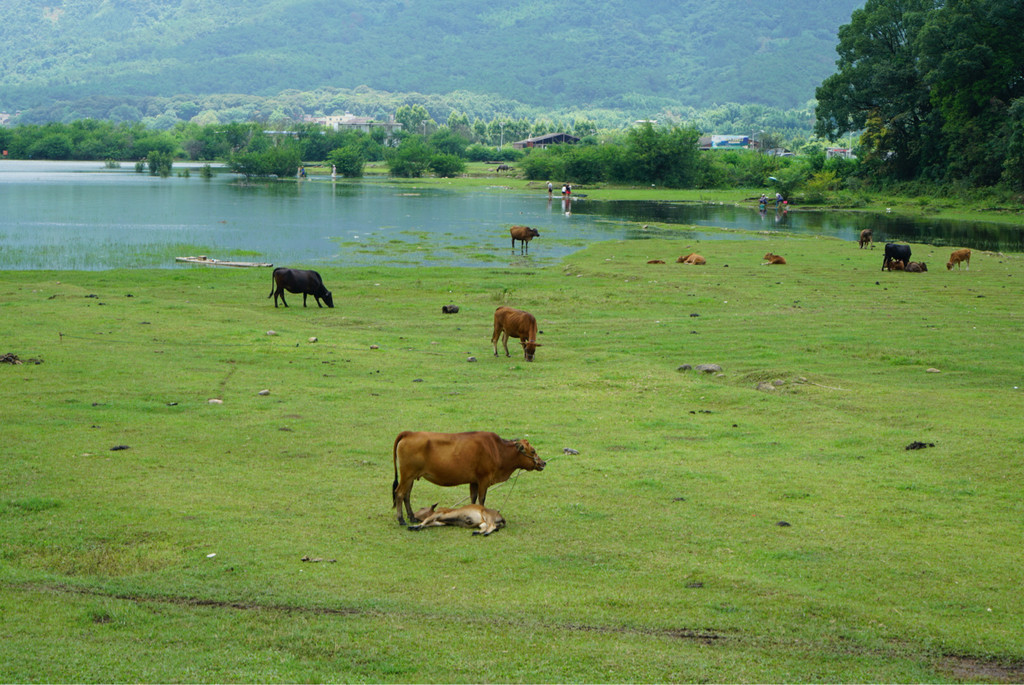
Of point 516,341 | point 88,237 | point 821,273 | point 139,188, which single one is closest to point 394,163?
point 139,188

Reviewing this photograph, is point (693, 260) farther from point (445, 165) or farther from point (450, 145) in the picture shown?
point (450, 145)

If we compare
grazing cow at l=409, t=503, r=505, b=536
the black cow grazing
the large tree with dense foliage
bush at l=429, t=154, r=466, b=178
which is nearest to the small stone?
grazing cow at l=409, t=503, r=505, b=536

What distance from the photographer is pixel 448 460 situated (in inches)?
399

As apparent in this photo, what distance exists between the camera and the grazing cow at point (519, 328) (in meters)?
20.3

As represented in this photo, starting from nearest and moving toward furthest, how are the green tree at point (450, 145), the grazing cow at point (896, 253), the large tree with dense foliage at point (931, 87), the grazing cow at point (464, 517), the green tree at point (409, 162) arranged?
the grazing cow at point (464, 517)
the grazing cow at point (896, 253)
the large tree with dense foliage at point (931, 87)
the green tree at point (409, 162)
the green tree at point (450, 145)

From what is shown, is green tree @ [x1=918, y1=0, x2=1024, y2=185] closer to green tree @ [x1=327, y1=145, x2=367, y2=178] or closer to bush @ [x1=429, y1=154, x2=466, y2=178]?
bush @ [x1=429, y1=154, x2=466, y2=178]

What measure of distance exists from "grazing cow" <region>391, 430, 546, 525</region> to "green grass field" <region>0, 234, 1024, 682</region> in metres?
0.52

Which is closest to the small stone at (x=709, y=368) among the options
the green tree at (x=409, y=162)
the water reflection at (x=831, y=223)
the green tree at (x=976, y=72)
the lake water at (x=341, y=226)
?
the lake water at (x=341, y=226)

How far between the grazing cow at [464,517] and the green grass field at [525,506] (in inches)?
6.0

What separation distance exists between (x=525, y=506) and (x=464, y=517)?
1.01 m

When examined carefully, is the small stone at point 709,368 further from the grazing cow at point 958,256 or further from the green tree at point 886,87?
the green tree at point 886,87

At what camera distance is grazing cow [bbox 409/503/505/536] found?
10039 millimetres

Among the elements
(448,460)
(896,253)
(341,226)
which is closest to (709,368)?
(448,460)

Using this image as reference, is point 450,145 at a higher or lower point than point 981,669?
higher
